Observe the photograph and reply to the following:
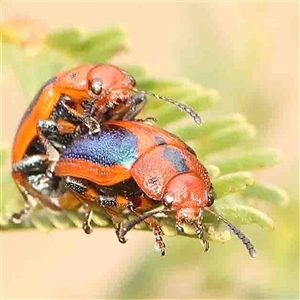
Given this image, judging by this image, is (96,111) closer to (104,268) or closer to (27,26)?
(27,26)

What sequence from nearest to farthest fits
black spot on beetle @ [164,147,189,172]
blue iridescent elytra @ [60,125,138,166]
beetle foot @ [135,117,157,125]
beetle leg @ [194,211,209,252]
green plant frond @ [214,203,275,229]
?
green plant frond @ [214,203,275,229]
beetle leg @ [194,211,209,252]
black spot on beetle @ [164,147,189,172]
blue iridescent elytra @ [60,125,138,166]
beetle foot @ [135,117,157,125]

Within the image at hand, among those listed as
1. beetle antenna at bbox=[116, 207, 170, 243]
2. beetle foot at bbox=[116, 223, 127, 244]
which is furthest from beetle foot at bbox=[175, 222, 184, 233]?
beetle foot at bbox=[116, 223, 127, 244]

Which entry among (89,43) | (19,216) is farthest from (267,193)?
(89,43)

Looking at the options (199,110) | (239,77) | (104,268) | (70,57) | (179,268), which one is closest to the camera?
(199,110)

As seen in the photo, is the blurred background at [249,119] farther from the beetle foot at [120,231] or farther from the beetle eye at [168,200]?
the beetle foot at [120,231]

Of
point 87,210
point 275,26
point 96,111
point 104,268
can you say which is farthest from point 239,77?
point 104,268

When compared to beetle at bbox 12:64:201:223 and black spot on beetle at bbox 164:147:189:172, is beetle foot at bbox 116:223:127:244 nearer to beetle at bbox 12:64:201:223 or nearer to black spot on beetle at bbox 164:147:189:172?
black spot on beetle at bbox 164:147:189:172

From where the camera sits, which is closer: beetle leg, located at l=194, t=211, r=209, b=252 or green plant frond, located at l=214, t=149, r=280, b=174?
beetle leg, located at l=194, t=211, r=209, b=252
